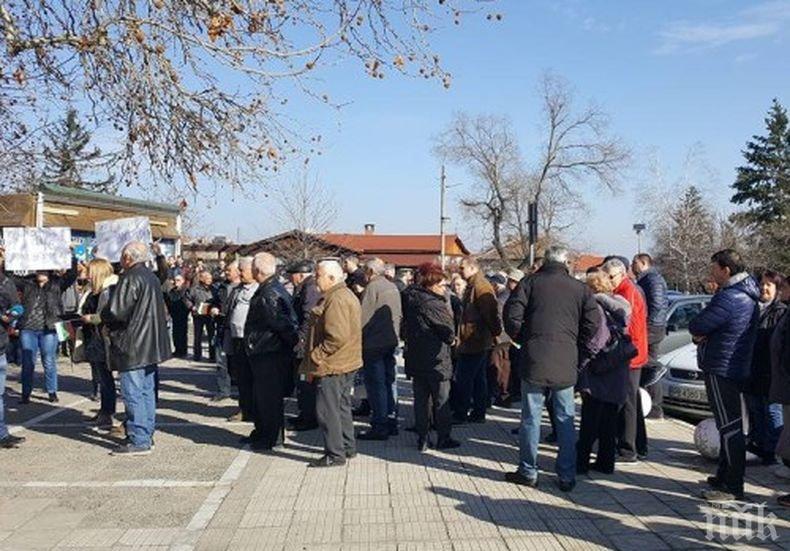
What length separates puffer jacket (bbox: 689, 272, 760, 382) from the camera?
5602mm

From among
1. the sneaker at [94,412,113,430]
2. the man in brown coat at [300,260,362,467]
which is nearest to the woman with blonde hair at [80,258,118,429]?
the sneaker at [94,412,113,430]

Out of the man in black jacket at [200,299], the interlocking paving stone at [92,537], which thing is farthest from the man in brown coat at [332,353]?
the man in black jacket at [200,299]

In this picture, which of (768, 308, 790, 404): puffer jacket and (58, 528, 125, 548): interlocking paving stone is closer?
(58, 528, 125, 548): interlocking paving stone

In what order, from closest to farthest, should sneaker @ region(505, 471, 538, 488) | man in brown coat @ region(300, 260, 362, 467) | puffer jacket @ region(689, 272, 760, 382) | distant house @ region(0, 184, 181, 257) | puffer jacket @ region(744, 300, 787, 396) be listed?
puffer jacket @ region(689, 272, 760, 382), sneaker @ region(505, 471, 538, 488), puffer jacket @ region(744, 300, 787, 396), man in brown coat @ region(300, 260, 362, 467), distant house @ region(0, 184, 181, 257)

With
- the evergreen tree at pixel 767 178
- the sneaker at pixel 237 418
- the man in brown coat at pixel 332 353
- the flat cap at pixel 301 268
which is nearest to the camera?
the man in brown coat at pixel 332 353

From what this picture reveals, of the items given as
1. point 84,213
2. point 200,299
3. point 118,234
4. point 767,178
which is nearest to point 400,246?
point 767,178

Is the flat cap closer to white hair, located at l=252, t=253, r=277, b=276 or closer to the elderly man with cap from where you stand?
the elderly man with cap

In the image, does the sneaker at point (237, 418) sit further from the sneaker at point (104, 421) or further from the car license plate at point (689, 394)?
the car license plate at point (689, 394)

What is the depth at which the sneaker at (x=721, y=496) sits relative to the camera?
5.54 m

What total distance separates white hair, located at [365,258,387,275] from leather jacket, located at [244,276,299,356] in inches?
58.2

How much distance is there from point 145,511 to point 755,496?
4615mm

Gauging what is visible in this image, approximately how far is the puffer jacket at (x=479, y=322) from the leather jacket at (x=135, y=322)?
3176 millimetres

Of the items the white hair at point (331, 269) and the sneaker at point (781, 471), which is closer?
the sneaker at point (781, 471)

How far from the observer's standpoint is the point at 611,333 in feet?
20.4
